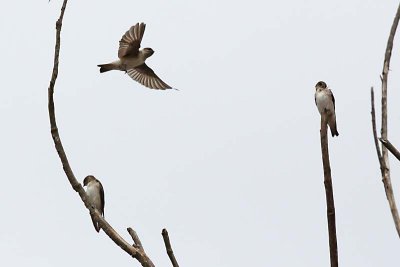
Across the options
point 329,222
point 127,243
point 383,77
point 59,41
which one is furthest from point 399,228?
point 59,41

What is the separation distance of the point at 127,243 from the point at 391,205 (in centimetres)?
175

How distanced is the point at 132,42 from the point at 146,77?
104 cm

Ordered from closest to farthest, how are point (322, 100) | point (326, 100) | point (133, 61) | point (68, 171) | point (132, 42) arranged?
1. point (68, 171)
2. point (326, 100)
3. point (322, 100)
4. point (132, 42)
5. point (133, 61)

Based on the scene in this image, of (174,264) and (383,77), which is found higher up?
(383,77)

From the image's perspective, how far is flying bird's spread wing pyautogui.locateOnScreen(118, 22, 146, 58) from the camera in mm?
15383

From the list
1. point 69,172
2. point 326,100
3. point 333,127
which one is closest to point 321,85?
point 333,127

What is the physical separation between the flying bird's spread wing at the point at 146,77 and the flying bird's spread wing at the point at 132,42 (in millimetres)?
822

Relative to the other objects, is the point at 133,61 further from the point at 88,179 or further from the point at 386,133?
the point at 386,133

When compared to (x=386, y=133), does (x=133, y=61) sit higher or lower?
higher

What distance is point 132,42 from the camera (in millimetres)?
15383

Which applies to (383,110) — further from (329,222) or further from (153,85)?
(153,85)

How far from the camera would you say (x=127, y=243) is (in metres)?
5.45

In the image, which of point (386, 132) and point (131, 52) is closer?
point (386, 132)

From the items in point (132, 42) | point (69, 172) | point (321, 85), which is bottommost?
point (69, 172)
